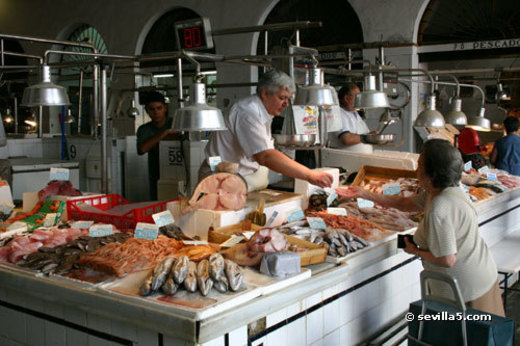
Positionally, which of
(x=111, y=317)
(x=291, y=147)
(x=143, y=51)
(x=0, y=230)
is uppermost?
(x=143, y=51)

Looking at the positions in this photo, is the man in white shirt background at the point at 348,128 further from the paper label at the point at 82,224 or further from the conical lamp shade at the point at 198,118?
the paper label at the point at 82,224

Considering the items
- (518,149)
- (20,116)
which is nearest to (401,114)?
(518,149)

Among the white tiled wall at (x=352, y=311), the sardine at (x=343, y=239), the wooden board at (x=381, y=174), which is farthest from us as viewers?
the wooden board at (x=381, y=174)

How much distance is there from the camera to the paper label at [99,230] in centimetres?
352

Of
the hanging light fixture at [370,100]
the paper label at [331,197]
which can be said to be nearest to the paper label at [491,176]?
the hanging light fixture at [370,100]

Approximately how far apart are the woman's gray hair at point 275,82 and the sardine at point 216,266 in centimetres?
221

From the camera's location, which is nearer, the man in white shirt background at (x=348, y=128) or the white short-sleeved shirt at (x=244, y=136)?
the white short-sleeved shirt at (x=244, y=136)

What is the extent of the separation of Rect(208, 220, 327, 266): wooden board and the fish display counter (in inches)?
2.5

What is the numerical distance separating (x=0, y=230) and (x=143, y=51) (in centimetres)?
1089

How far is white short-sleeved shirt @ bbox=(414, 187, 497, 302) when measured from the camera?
312 centimetres

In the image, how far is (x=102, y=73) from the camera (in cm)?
516

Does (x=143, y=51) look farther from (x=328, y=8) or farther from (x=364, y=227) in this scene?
(x=364, y=227)

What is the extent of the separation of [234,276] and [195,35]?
Answer: 2.85 m

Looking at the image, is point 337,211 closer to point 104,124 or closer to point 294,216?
point 294,216
